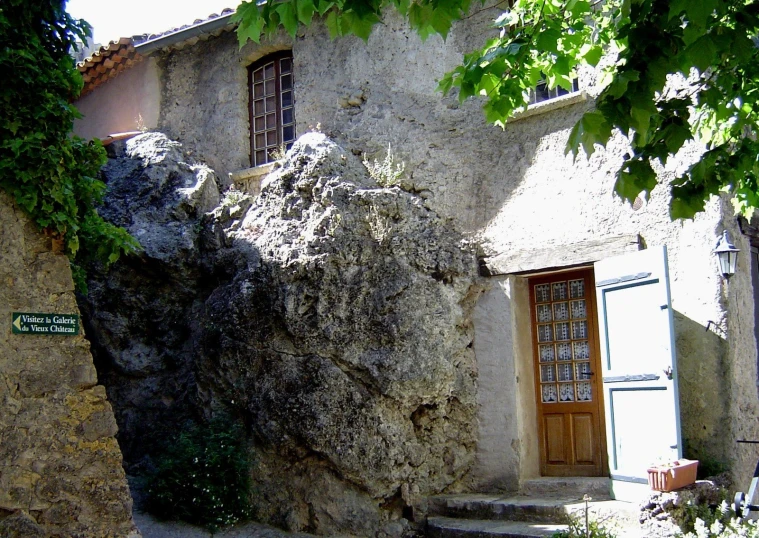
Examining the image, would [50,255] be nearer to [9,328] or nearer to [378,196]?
[9,328]

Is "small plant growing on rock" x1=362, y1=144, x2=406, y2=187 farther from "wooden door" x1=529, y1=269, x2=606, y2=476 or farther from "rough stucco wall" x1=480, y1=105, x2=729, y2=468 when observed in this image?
"wooden door" x1=529, y1=269, x2=606, y2=476

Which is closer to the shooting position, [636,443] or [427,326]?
[636,443]

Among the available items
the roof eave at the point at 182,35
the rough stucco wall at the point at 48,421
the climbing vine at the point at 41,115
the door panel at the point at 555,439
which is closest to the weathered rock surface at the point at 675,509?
the door panel at the point at 555,439

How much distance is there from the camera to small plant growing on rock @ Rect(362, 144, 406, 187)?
29.2 ft

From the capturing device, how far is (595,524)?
6.72 meters

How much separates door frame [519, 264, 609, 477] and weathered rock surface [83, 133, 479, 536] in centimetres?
66

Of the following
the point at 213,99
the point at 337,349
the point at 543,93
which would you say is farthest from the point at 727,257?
the point at 213,99

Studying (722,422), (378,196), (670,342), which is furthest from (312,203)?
(722,422)

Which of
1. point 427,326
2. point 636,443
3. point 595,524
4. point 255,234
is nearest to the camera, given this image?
point 595,524

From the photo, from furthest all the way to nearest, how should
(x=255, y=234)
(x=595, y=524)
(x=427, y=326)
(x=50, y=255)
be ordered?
(x=255, y=234), (x=427, y=326), (x=595, y=524), (x=50, y=255)

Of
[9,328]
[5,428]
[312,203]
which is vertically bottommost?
[5,428]

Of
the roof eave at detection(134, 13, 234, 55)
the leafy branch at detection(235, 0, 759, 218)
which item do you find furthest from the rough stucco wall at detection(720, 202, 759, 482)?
the roof eave at detection(134, 13, 234, 55)

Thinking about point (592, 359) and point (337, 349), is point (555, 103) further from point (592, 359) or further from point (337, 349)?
point (337, 349)

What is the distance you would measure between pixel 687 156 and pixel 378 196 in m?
2.99
